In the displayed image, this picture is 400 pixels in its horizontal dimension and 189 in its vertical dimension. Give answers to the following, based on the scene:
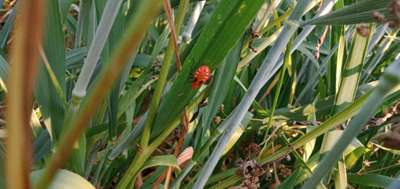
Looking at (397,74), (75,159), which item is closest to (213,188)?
(75,159)

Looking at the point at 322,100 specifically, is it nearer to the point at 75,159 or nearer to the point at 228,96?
the point at 228,96

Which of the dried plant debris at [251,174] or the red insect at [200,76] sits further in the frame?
the dried plant debris at [251,174]

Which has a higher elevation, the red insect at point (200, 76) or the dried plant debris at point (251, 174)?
the red insect at point (200, 76)

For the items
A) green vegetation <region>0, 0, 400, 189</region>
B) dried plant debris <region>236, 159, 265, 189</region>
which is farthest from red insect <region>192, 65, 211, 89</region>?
dried plant debris <region>236, 159, 265, 189</region>

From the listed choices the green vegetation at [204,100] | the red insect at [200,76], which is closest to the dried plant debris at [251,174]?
the green vegetation at [204,100]

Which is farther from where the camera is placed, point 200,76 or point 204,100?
point 204,100

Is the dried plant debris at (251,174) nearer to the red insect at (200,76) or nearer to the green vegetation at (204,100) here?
the green vegetation at (204,100)

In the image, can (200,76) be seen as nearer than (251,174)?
Yes

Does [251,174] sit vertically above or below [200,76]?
below
